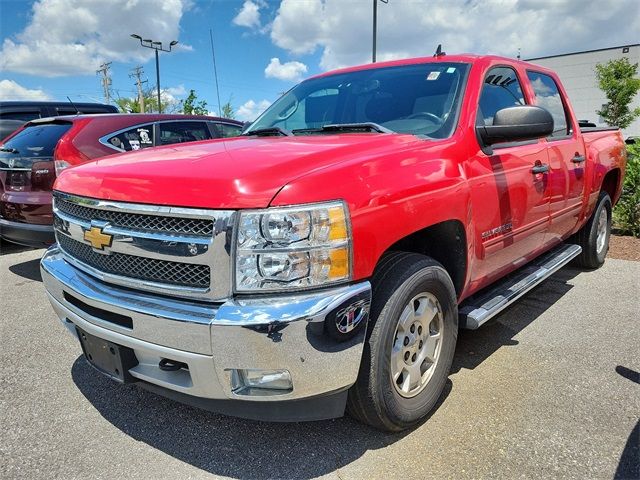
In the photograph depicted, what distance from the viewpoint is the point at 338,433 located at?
2.49m

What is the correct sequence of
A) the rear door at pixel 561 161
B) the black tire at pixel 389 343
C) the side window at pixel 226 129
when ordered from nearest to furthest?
the black tire at pixel 389 343, the rear door at pixel 561 161, the side window at pixel 226 129

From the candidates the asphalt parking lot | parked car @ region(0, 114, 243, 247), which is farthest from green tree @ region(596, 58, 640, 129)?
parked car @ region(0, 114, 243, 247)

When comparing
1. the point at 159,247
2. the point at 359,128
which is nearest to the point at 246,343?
the point at 159,247

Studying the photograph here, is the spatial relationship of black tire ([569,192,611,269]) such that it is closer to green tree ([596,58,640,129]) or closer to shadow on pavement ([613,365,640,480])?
shadow on pavement ([613,365,640,480])

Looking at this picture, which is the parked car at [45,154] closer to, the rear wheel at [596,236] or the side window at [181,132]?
the side window at [181,132]

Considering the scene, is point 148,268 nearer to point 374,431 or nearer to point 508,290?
point 374,431

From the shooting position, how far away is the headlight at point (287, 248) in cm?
185

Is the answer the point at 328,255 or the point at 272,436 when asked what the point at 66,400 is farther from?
the point at 328,255

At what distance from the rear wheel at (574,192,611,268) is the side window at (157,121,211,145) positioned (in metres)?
4.74

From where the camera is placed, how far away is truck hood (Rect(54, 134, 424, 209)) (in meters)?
1.88

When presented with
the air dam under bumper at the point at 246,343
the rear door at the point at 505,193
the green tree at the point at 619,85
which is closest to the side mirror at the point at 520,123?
the rear door at the point at 505,193

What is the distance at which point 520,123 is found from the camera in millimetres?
2705

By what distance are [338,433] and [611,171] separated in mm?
4553

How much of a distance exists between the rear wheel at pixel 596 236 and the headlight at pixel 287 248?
424cm
